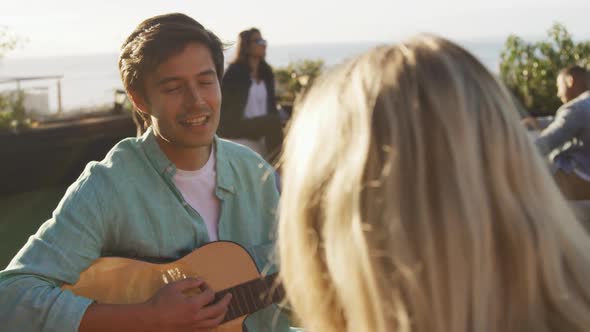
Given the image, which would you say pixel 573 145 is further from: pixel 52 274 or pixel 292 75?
pixel 292 75

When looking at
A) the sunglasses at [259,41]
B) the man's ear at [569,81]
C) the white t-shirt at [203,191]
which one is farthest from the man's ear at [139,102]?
the man's ear at [569,81]

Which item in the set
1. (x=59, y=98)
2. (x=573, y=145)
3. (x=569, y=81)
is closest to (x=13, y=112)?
(x=59, y=98)

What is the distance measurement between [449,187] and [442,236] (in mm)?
65

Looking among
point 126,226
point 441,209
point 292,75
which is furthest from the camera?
point 292,75

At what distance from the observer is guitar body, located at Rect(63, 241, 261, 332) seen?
6.54ft

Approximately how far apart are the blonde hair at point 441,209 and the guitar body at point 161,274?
109 cm

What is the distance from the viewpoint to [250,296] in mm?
2180

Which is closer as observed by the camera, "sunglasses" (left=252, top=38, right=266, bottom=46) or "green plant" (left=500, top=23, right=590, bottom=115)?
"sunglasses" (left=252, top=38, right=266, bottom=46)

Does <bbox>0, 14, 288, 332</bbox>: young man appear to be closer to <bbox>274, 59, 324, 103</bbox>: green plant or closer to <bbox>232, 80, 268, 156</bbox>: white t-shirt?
<bbox>232, 80, 268, 156</bbox>: white t-shirt

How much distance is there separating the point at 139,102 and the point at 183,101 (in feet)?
0.54

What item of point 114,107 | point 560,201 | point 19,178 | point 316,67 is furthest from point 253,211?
point 316,67

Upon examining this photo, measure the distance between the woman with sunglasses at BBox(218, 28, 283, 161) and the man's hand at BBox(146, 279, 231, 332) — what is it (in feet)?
11.8

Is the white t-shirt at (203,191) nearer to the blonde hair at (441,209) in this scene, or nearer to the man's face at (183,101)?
the man's face at (183,101)

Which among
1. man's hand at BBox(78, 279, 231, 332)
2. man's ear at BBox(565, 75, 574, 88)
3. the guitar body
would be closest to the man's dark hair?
the guitar body
